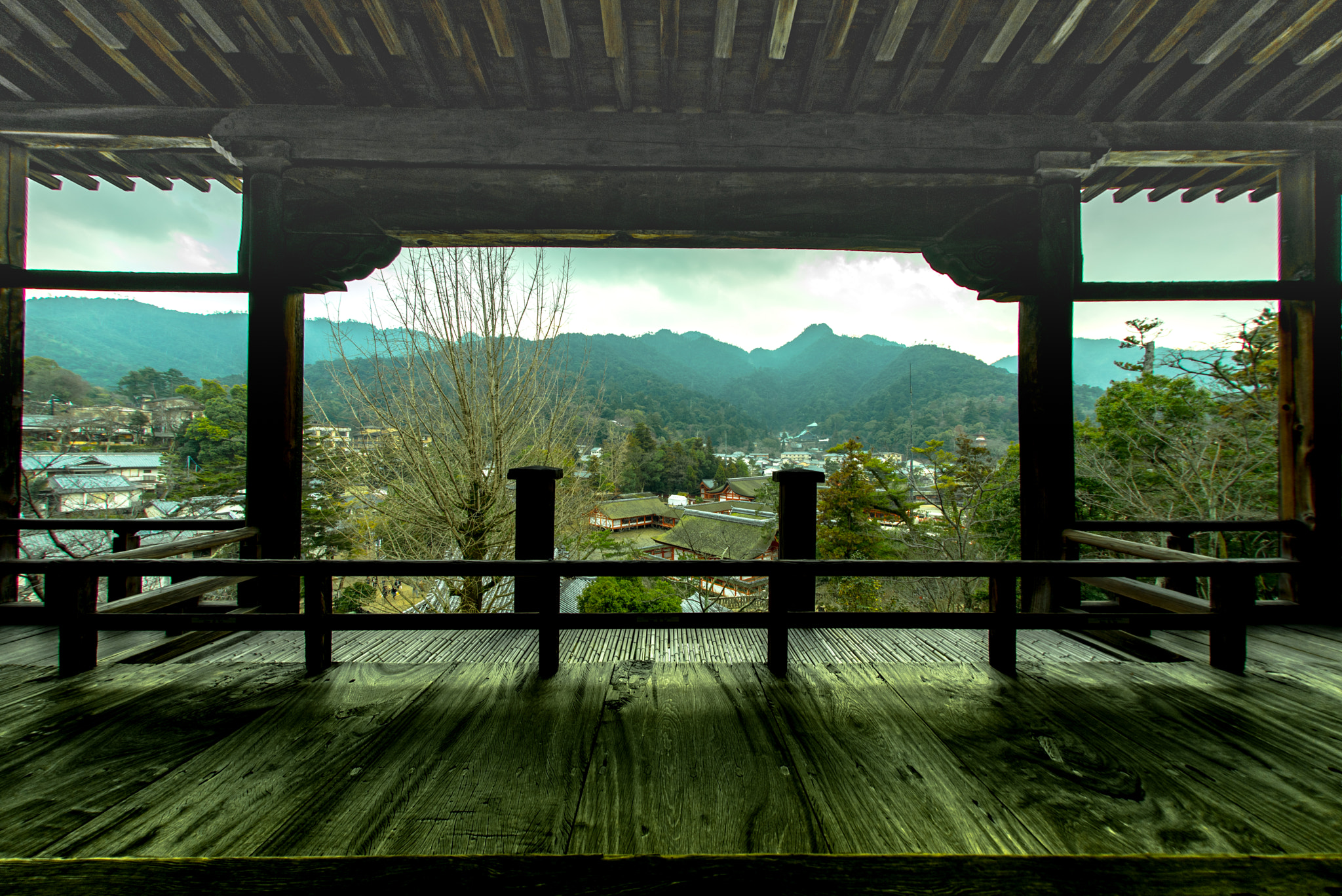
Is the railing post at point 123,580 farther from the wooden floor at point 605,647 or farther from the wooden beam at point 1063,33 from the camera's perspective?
the wooden beam at point 1063,33

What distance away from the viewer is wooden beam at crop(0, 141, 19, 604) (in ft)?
10.0

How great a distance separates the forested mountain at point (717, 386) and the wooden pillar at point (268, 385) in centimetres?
310

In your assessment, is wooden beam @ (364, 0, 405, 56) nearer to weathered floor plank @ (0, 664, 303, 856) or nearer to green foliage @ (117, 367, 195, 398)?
weathered floor plank @ (0, 664, 303, 856)

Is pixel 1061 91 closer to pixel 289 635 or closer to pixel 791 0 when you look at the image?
pixel 791 0

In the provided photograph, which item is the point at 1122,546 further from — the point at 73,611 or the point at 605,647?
the point at 73,611

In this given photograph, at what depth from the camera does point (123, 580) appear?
9.62 feet

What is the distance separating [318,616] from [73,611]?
110cm

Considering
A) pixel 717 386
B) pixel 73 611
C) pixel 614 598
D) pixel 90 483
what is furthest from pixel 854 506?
pixel 717 386

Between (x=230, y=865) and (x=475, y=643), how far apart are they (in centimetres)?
165

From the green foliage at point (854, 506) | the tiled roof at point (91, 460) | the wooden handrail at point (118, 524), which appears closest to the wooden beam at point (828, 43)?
the wooden handrail at point (118, 524)

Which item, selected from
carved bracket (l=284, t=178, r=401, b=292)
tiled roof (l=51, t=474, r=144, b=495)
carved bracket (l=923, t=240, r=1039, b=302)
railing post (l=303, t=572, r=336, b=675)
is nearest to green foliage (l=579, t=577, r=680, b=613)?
railing post (l=303, t=572, r=336, b=675)

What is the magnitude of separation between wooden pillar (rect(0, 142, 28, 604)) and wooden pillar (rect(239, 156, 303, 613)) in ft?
5.22

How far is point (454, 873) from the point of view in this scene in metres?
1.19

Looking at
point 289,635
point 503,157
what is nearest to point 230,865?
point 289,635
